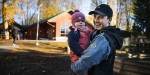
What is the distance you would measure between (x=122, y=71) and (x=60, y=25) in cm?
6796

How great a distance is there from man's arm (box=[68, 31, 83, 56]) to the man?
165cm

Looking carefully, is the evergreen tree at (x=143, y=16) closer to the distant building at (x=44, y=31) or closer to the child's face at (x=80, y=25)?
the child's face at (x=80, y=25)

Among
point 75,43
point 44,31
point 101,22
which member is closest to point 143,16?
point 75,43

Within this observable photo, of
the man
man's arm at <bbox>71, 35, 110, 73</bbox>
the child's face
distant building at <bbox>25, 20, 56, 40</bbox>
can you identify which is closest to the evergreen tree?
the child's face

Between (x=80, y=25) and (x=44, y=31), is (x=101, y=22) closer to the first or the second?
(x=80, y=25)

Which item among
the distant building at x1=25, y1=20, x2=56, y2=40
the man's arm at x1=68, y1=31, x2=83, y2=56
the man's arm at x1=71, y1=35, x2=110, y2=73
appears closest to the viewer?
the man's arm at x1=71, y1=35, x2=110, y2=73

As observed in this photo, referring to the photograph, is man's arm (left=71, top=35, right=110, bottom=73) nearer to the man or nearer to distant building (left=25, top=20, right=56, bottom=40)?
the man

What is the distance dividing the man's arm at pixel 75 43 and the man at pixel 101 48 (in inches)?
65.1

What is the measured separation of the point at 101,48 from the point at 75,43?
7.21 ft

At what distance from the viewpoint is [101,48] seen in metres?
4.46

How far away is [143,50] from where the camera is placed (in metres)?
34.0

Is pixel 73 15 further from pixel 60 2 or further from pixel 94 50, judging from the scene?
pixel 60 2

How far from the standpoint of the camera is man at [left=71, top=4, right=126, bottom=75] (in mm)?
4422

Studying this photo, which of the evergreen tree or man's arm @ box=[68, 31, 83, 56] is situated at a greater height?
the evergreen tree
